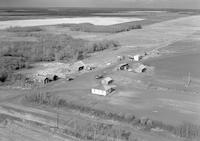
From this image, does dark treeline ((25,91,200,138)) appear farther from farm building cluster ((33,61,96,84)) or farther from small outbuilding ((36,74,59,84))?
farm building cluster ((33,61,96,84))

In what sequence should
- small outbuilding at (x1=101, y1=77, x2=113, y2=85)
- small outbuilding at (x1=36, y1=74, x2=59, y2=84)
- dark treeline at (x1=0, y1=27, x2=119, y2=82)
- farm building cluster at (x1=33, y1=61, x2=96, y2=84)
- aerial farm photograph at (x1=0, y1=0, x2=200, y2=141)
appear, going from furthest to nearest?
1. dark treeline at (x1=0, y1=27, x2=119, y2=82)
2. farm building cluster at (x1=33, y1=61, x2=96, y2=84)
3. small outbuilding at (x1=36, y1=74, x2=59, y2=84)
4. small outbuilding at (x1=101, y1=77, x2=113, y2=85)
5. aerial farm photograph at (x1=0, y1=0, x2=200, y2=141)

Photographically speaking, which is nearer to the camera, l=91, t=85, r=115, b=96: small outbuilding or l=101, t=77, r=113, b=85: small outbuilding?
l=91, t=85, r=115, b=96: small outbuilding

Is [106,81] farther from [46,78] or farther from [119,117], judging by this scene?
[119,117]

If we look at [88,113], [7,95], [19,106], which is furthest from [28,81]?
[88,113]

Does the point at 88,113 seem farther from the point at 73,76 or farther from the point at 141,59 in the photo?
the point at 141,59

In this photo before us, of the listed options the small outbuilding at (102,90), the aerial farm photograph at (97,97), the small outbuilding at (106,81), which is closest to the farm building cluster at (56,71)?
the aerial farm photograph at (97,97)

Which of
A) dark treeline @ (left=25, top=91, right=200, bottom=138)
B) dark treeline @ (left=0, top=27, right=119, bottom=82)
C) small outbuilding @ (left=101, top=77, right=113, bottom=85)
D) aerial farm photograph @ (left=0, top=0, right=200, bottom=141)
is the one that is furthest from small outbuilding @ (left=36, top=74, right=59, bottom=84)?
small outbuilding @ (left=101, top=77, right=113, bottom=85)

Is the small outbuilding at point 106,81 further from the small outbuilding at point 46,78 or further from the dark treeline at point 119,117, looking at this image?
the dark treeline at point 119,117

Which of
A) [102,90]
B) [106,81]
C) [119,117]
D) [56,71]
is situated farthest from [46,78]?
[119,117]
